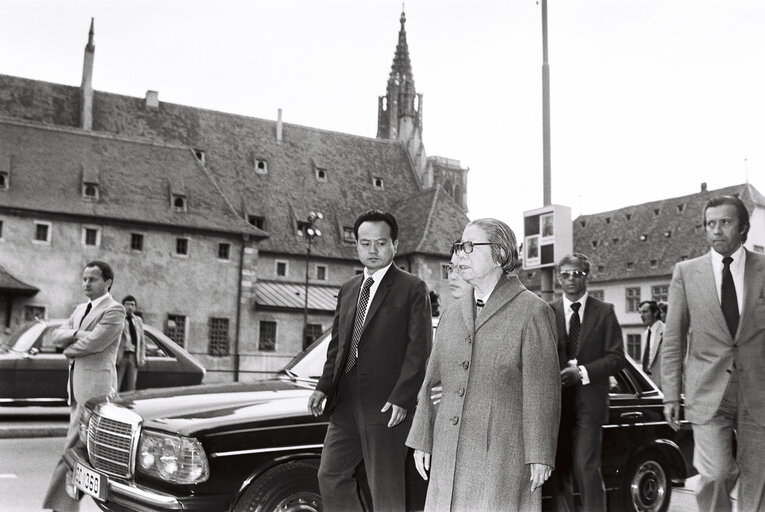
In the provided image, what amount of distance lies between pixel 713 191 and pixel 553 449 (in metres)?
54.9

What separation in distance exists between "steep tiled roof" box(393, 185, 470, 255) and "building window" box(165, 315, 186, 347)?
45.1 ft

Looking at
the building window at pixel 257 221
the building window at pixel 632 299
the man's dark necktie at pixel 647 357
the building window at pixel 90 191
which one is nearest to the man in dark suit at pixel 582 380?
the man's dark necktie at pixel 647 357

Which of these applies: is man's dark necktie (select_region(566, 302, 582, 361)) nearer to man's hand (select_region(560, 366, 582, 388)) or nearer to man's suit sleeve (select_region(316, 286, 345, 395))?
man's hand (select_region(560, 366, 582, 388))

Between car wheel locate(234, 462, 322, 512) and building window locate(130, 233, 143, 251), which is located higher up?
building window locate(130, 233, 143, 251)

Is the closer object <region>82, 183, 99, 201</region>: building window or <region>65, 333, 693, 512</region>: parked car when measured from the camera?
<region>65, 333, 693, 512</region>: parked car

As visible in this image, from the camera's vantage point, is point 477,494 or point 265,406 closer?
point 477,494

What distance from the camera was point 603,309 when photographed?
5.28 metres

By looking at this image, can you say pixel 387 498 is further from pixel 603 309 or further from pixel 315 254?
pixel 315 254

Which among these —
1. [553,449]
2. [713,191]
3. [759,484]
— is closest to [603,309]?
[759,484]

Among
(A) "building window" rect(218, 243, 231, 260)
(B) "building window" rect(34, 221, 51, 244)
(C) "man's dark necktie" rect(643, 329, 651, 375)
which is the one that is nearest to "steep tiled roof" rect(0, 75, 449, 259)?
(A) "building window" rect(218, 243, 231, 260)

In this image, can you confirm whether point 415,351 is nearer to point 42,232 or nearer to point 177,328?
point 42,232

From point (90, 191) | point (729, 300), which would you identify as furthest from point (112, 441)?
point (90, 191)

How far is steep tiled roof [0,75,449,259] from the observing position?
42281 millimetres

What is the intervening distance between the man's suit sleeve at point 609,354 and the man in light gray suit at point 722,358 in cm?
61
